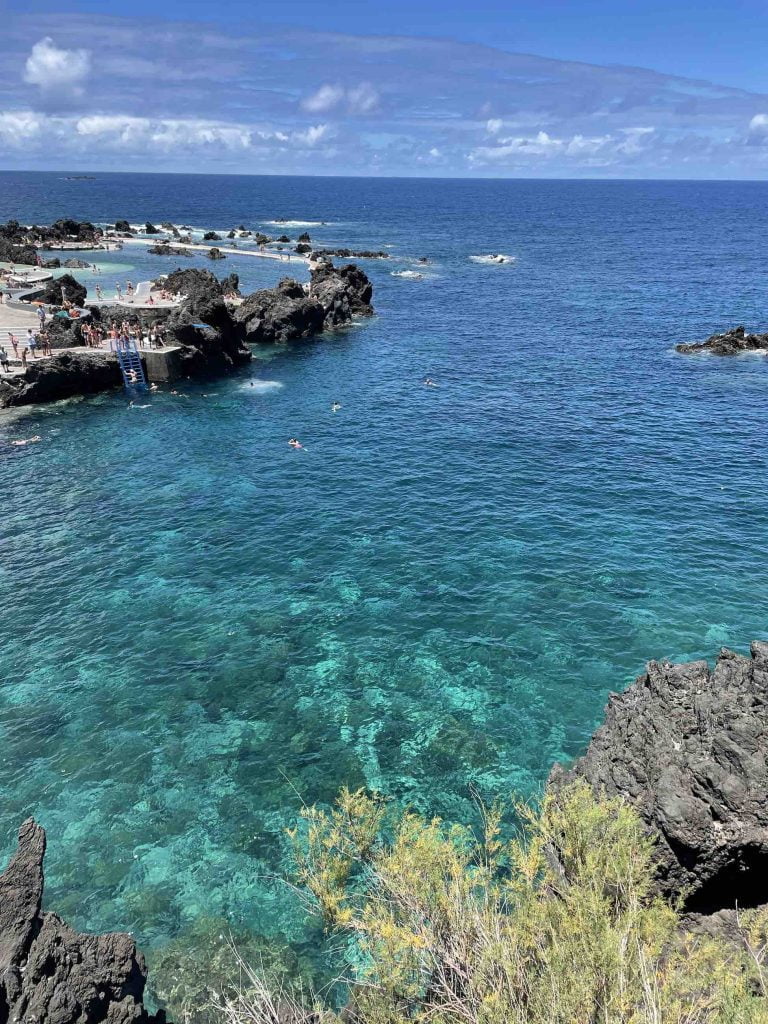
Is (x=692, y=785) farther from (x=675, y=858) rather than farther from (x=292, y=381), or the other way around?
(x=292, y=381)

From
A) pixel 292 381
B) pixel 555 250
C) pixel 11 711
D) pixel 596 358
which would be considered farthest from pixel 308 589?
pixel 555 250

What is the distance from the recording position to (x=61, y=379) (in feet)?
212

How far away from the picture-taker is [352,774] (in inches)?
1021

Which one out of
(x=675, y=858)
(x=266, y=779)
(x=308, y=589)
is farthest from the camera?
(x=308, y=589)

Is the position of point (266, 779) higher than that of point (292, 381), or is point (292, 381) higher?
point (292, 381)

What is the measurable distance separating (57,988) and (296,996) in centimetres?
767

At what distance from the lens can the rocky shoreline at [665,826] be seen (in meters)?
14.3

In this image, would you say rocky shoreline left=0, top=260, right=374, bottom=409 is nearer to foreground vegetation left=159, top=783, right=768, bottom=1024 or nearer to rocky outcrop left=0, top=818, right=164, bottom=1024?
rocky outcrop left=0, top=818, right=164, bottom=1024

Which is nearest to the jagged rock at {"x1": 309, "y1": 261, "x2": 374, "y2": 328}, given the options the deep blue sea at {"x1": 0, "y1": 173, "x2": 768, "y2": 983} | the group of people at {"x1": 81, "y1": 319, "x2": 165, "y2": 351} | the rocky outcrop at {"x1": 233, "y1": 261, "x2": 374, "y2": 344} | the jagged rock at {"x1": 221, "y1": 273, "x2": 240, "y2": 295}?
the rocky outcrop at {"x1": 233, "y1": 261, "x2": 374, "y2": 344}

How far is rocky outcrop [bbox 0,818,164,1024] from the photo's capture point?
44.8 feet

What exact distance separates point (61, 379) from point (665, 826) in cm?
6575

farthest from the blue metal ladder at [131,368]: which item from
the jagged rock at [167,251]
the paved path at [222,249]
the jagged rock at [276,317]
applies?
the jagged rock at [167,251]

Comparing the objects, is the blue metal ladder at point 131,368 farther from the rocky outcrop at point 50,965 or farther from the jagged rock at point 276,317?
the rocky outcrop at point 50,965

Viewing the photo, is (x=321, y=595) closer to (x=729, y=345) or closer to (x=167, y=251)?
(x=729, y=345)
